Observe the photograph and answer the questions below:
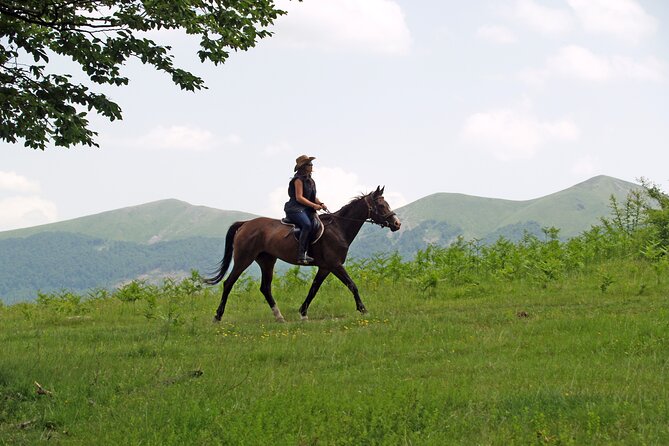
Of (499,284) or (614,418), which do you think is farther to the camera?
(499,284)

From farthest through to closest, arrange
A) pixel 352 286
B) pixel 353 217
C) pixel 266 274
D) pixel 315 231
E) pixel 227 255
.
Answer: pixel 227 255, pixel 266 274, pixel 353 217, pixel 315 231, pixel 352 286

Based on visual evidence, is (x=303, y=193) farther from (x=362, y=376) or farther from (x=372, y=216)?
(x=362, y=376)

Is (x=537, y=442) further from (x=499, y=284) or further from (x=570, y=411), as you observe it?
(x=499, y=284)

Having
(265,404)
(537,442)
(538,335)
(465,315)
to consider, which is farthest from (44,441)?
(465,315)

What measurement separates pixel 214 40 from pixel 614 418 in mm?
7975

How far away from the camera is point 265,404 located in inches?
306

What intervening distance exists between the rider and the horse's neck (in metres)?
0.79

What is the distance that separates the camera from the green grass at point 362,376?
7047 mm

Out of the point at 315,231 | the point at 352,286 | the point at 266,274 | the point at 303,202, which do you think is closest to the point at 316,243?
the point at 315,231

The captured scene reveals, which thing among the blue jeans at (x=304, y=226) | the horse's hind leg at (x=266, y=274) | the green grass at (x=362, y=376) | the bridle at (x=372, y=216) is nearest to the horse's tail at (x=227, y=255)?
the horse's hind leg at (x=266, y=274)

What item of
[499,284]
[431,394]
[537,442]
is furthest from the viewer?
[499,284]

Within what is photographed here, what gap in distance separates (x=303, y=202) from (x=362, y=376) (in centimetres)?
651

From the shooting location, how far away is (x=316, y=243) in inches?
624

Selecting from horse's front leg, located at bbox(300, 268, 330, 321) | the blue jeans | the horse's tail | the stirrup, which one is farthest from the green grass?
the blue jeans
